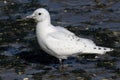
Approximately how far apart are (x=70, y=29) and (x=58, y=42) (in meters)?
2.65

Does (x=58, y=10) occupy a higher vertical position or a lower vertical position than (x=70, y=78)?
higher

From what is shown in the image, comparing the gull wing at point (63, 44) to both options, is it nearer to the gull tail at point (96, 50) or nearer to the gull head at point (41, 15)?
the gull tail at point (96, 50)

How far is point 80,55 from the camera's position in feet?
39.3

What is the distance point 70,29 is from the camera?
13891mm

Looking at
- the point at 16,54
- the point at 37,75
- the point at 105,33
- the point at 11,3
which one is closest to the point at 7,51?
the point at 16,54

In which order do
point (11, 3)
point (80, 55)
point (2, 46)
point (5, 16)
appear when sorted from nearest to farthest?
point (80, 55) < point (2, 46) < point (5, 16) < point (11, 3)

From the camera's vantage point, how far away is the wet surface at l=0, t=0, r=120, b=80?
1116cm

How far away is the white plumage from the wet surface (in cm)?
33

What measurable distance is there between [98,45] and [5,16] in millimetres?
3776

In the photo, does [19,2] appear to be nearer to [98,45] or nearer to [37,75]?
[98,45]

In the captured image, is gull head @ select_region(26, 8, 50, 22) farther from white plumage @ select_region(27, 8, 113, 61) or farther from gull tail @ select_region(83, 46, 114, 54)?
gull tail @ select_region(83, 46, 114, 54)

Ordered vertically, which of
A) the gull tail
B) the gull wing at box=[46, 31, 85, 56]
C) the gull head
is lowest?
the gull tail

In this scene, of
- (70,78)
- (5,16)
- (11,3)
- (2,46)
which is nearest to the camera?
(70,78)

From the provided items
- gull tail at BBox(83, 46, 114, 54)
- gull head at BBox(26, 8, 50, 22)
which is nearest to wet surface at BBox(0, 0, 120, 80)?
gull tail at BBox(83, 46, 114, 54)
